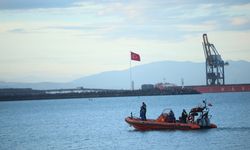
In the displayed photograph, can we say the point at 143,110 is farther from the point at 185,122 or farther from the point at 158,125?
the point at 185,122

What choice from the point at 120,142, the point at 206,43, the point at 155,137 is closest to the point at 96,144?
the point at 120,142

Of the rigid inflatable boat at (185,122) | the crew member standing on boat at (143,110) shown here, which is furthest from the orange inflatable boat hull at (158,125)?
the crew member standing on boat at (143,110)

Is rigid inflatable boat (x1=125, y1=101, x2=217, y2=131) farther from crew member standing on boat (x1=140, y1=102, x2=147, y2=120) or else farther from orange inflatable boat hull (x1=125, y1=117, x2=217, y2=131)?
crew member standing on boat (x1=140, y1=102, x2=147, y2=120)

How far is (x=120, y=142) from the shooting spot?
43.2 metres

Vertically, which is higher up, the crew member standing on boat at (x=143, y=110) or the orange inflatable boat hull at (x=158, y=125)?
the crew member standing on boat at (x=143, y=110)

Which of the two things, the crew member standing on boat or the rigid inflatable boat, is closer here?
the rigid inflatable boat

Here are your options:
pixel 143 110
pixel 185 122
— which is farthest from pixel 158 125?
pixel 185 122

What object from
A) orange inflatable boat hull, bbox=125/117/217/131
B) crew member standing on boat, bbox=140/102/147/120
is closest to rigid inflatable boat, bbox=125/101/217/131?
orange inflatable boat hull, bbox=125/117/217/131

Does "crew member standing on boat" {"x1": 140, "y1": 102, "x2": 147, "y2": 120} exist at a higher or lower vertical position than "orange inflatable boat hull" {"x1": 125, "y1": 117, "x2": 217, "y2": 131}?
higher

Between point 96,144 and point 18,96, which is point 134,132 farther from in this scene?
point 18,96

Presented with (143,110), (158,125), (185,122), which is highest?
(143,110)

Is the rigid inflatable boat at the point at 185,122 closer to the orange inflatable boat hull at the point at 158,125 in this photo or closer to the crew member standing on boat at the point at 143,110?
the orange inflatable boat hull at the point at 158,125

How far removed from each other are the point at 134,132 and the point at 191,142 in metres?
8.49

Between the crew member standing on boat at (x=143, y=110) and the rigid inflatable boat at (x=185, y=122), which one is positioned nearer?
the rigid inflatable boat at (x=185, y=122)
